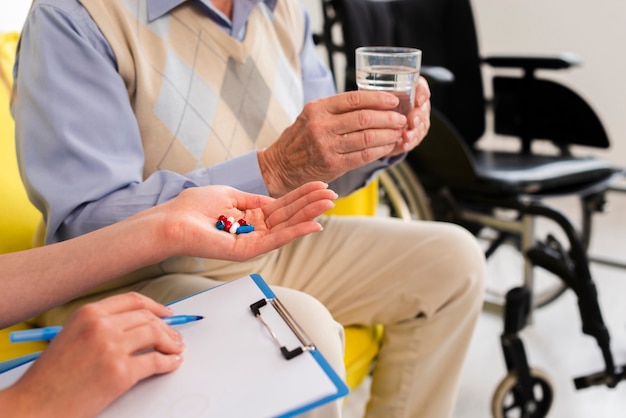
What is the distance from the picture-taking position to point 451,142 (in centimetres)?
163

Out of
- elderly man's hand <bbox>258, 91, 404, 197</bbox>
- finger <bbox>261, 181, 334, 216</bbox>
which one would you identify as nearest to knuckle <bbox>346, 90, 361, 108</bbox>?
elderly man's hand <bbox>258, 91, 404, 197</bbox>

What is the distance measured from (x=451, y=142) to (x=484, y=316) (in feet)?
2.04

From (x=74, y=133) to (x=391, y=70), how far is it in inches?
17.7

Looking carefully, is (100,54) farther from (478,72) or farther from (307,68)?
(478,72)

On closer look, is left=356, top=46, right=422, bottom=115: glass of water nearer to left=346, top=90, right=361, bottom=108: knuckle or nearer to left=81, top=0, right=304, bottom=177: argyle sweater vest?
left=346, top=90, right=361, bottom=108: knuckle

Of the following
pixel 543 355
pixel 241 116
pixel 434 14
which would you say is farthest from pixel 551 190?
pixel 241 116

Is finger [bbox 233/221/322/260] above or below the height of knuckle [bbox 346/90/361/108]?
below

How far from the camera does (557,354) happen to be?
5.62ft

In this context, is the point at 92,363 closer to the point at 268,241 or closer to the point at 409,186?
the point at 268,241

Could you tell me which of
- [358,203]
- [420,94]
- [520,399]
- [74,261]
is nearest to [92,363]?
[74,261]

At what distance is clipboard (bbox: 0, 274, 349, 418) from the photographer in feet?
1.90

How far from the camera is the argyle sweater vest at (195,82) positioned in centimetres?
93

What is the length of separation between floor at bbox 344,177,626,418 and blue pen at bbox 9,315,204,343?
34.9 inches

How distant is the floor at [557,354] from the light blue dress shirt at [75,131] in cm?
86
